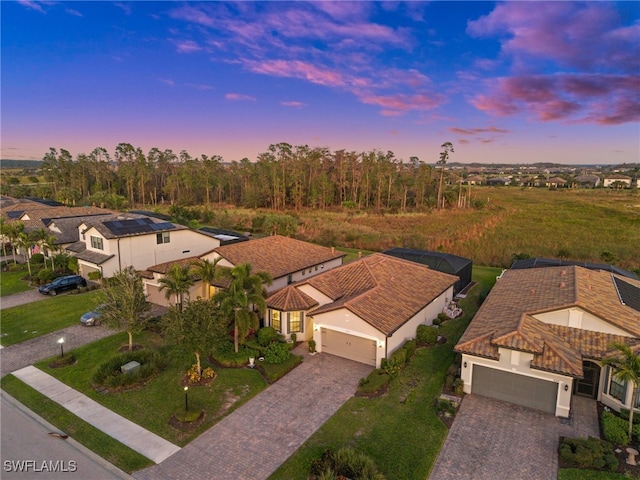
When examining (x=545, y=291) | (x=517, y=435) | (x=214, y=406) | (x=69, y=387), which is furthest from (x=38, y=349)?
(x=545, y=291)

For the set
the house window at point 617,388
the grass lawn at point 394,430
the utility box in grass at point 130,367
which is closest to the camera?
the grass lawn at point 394,430

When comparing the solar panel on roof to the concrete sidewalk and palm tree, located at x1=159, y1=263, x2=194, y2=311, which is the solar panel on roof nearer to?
the concrete sidewalk

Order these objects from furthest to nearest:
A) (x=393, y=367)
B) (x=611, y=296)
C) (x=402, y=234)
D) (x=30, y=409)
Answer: (x=402, y=234) < (x=611, y=296) < (x=393, y=367) < (x=30, y=409)

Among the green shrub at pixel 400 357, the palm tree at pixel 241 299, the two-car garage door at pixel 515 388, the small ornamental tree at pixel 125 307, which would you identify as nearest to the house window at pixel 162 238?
the small ornamental tree at pixel 125 307

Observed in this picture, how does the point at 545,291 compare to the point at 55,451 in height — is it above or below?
above

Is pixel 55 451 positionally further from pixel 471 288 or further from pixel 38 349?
pixel 471 288

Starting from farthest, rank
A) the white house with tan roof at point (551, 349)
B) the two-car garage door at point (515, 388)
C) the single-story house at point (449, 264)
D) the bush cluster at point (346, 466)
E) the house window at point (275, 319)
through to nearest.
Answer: the single-story house at point (449, 264) < the house window at point (275, 319) < the two-car garage door at point (515, 388) < the white house with tan roof at point (551, 349) < the bush cluster at point (346, 466)

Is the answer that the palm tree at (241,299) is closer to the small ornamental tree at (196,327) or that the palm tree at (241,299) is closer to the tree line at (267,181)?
the small ornamental tree at (196,327)
